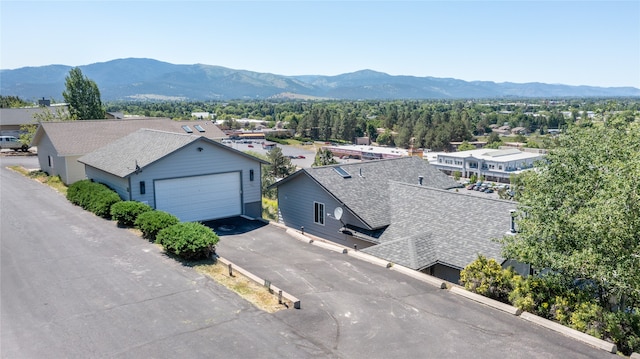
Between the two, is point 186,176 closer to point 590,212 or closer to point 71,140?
point 71,140

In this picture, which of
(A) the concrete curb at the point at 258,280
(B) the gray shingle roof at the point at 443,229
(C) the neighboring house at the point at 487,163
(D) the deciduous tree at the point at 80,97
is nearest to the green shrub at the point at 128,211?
(A) the concrete curb at the point at 258,280

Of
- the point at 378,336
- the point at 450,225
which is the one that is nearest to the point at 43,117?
the point at 450,225

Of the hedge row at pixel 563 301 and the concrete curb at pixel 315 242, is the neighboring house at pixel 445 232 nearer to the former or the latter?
the concrete curb at pixel 315 242

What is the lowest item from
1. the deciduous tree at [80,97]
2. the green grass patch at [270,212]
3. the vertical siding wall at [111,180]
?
the green grass patch at [270,212]

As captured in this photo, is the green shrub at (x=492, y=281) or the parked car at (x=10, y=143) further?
the parked car at (x=10, y=143)

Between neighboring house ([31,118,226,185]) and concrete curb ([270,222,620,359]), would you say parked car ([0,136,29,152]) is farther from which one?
concrete curb ([270,222,620,359])

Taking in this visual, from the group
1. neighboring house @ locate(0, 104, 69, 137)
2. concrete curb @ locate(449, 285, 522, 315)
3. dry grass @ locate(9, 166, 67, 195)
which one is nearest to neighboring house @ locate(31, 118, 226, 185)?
dry grass @ locate(9, 166, 67, 195)
